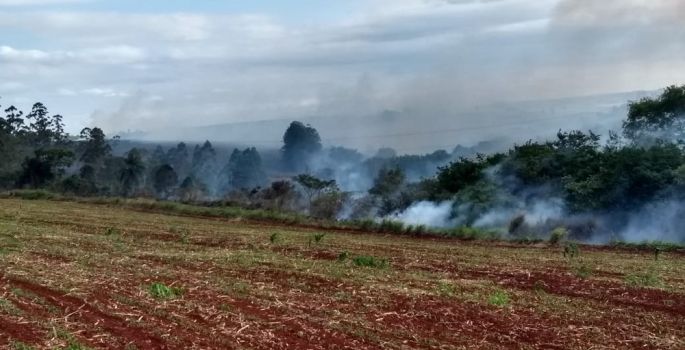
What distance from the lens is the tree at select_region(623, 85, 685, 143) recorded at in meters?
41.8

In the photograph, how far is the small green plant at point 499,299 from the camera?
13.1m

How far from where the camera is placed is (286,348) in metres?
9.20

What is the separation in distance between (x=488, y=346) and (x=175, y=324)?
13.9 ft

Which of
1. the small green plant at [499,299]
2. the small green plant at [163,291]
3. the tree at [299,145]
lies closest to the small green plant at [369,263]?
the small green plant at [499,299]

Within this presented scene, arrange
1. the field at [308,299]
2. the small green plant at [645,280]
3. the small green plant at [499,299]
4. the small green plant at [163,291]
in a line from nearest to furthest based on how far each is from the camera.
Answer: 1. the field at [308,299]
2. the small green plant at [163,291]
3. the small green plant at [499,299]
4. the small green plant at [645,280]

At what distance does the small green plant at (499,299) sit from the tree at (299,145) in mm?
96776

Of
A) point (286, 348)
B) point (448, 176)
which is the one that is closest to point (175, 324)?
point (286, 348)

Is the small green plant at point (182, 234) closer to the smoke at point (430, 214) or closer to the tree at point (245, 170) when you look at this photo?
the smoke at point (430, 214)

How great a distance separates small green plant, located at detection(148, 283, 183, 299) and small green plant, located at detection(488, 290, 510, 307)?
17.9ft

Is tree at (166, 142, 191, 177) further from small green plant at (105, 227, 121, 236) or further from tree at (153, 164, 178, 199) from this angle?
small green plant at (105, 227, 121, 236)

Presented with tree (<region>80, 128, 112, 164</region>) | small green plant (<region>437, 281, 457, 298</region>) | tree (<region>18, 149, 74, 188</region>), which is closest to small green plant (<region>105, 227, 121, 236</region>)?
small green plant (<region>437, 281, 457, 298</region>)

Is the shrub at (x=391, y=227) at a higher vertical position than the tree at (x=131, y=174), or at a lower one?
lower

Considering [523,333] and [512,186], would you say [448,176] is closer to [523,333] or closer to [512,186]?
[512,186]

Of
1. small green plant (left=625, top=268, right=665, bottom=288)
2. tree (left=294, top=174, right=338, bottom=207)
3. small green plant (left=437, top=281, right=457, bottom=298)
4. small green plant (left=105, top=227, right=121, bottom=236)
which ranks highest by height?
tree (left=294, top=174, right=338, bottom=207)
